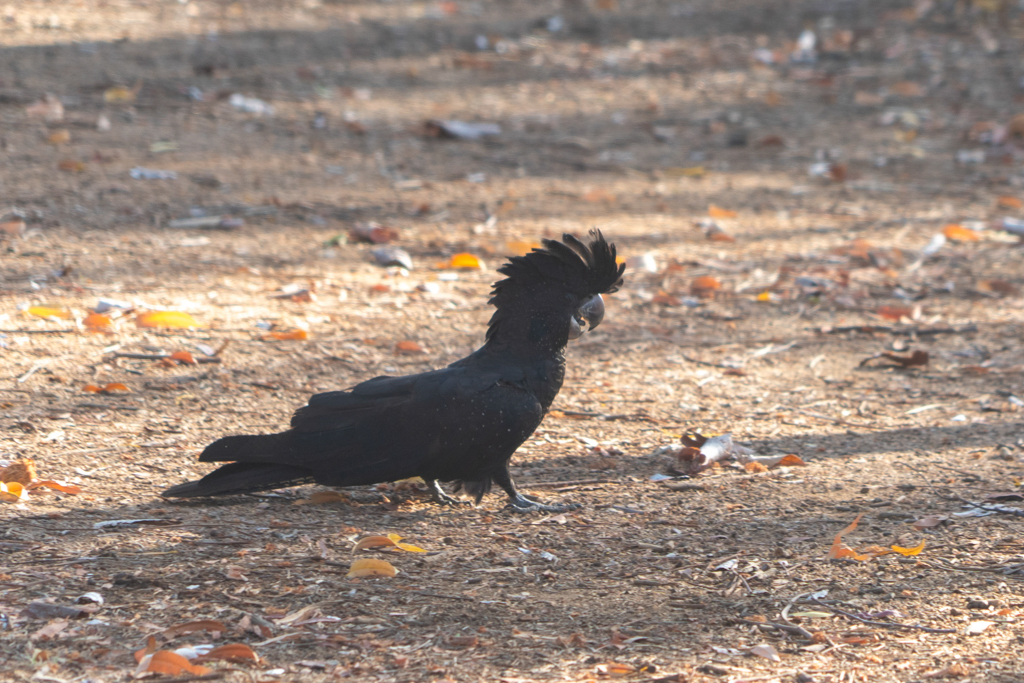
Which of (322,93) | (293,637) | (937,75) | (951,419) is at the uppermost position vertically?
(937,75)

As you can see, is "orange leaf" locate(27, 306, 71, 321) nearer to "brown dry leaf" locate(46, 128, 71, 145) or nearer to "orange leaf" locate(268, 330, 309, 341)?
"orange leaf" locate(268, 330, 309, 341)

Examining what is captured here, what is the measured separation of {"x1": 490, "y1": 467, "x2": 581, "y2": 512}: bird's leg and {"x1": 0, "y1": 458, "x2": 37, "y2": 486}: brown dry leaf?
64.4 inches

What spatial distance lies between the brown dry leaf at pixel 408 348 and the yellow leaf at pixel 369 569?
2.21 metres

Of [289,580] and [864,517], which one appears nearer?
[289,580]

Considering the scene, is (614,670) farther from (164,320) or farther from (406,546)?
(164,320)

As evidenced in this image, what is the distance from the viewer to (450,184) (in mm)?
8023

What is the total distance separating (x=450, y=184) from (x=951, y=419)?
4.37 metres

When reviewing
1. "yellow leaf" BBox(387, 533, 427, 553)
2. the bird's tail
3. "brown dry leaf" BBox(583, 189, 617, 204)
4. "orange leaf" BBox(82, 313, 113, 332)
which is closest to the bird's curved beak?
"yellow leaf" BBox(387, 533, 427, 553)

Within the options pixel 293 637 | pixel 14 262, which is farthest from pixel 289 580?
pixel 14 262

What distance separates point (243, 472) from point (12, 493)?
786 millimetres

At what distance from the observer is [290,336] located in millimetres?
5355

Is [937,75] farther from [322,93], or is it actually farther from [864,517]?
[864,517]

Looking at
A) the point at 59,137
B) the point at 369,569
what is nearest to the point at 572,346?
the point at 369,569

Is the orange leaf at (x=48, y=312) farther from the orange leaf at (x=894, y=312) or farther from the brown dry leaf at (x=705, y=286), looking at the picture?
the orange leaf at (x=894, y=312)
